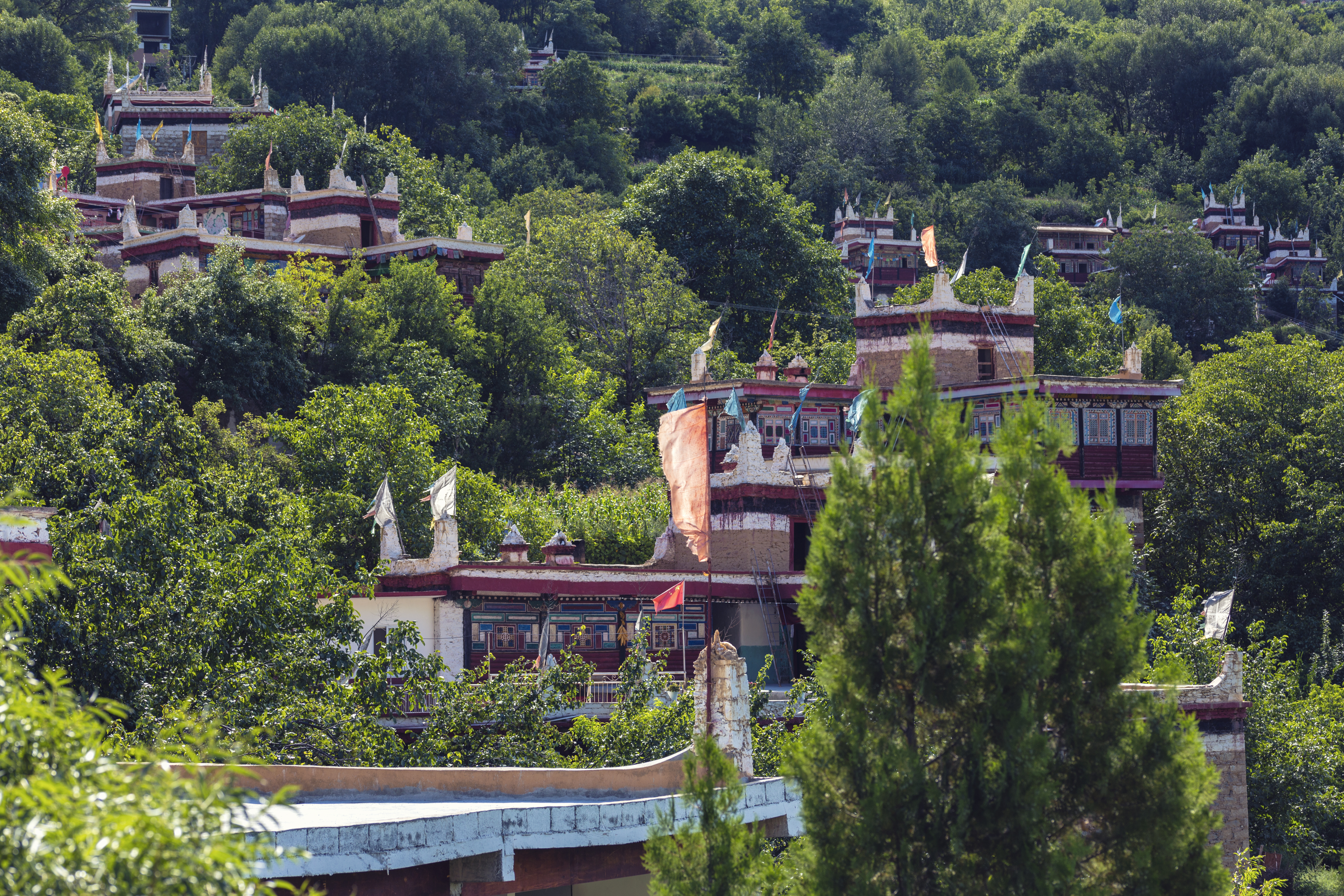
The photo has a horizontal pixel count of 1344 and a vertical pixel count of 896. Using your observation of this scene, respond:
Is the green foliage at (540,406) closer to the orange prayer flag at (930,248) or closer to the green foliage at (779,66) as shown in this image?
the orange prayer flag at (930,248)

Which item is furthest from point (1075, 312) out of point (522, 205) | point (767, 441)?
point (522, 205)

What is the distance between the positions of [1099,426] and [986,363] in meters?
4.14

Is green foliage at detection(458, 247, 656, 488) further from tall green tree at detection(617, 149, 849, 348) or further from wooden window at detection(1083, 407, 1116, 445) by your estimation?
wooden window at detection(1083, 407, 1116, 445)

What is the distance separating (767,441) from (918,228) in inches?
2585

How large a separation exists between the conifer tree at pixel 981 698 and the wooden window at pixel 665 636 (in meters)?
29.3

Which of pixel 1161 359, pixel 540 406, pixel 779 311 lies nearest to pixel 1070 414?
pixel 540 406

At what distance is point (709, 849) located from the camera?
58.0ft

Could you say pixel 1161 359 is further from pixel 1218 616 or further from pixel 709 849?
pixel 709 849

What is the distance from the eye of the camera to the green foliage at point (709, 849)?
17.6m

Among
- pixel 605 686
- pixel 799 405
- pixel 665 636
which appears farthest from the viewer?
pixel 799 405

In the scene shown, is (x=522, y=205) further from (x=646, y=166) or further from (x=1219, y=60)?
(x=1219, y=60)

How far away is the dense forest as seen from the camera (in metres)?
33.9

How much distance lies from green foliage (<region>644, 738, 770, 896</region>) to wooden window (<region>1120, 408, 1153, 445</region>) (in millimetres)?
42346

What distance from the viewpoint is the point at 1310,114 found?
150 metres
